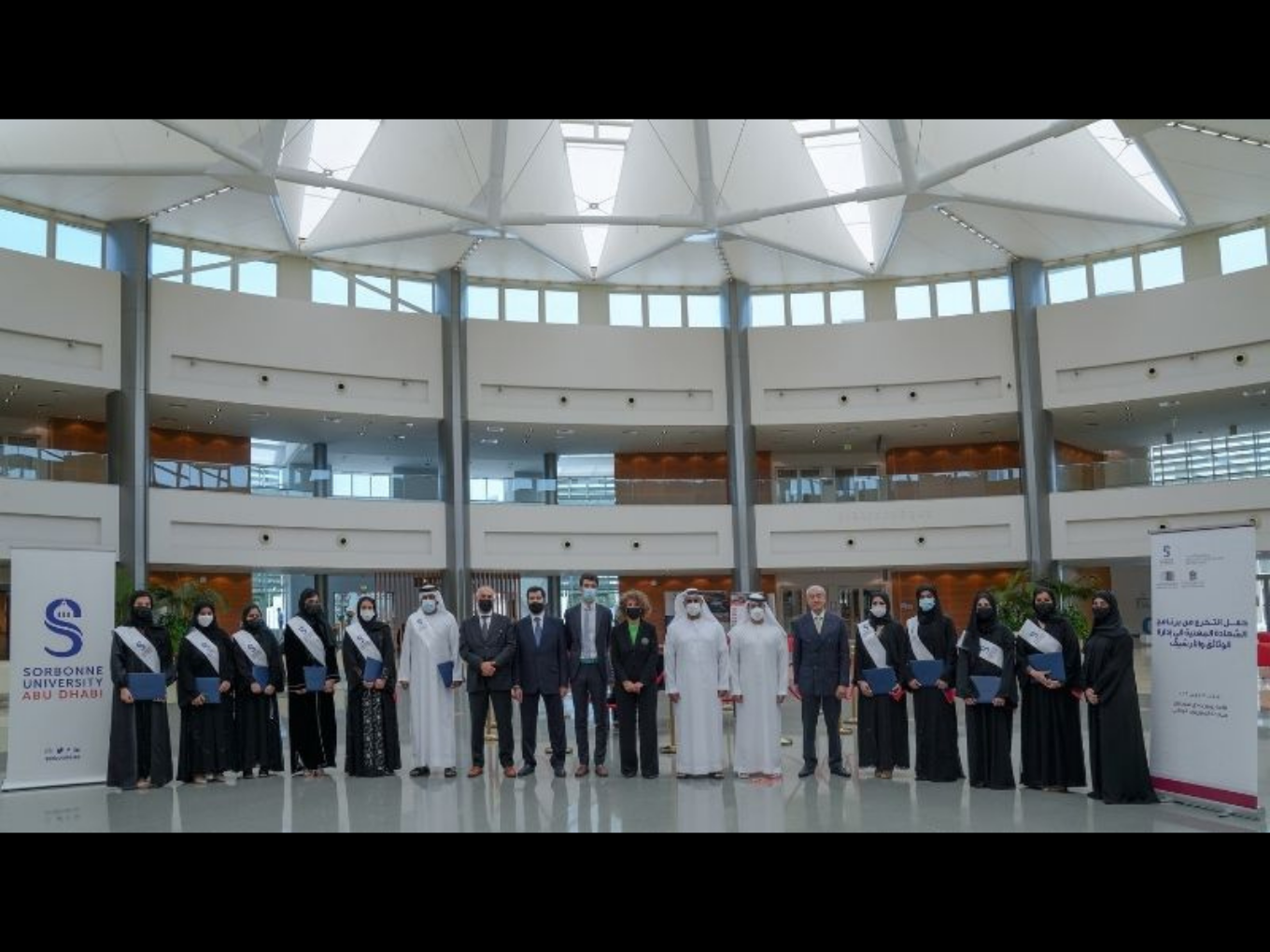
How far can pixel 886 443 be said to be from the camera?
125 feet

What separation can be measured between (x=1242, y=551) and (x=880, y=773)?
14.0 feet

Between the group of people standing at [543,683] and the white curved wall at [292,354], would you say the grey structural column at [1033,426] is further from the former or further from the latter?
the group of people standing at [543,683]

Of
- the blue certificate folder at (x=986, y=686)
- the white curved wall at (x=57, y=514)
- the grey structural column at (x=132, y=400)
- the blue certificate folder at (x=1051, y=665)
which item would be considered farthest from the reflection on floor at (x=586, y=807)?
the grey structural column at (x=132, y=400)

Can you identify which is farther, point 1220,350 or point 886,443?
point 886,443

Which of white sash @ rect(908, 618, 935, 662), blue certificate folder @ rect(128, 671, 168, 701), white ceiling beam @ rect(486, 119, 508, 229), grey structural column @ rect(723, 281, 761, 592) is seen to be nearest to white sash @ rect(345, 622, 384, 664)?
blue certificate folder @ rect(128, 671, 168, 701)

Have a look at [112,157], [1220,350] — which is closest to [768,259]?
[1220,350]

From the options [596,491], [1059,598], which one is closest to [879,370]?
[596,491]

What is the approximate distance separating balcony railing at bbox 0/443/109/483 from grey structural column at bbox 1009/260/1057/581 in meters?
22.8

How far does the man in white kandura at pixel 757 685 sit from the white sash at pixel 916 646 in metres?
1.31

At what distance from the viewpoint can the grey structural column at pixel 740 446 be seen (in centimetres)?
3391

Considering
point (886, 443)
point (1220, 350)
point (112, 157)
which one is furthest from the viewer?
point (886, 443)

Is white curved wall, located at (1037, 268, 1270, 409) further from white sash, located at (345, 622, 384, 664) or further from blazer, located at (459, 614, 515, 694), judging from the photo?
white sash, located at (345, 622, 384, 664)

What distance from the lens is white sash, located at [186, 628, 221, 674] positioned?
→ 1306 centimetres
